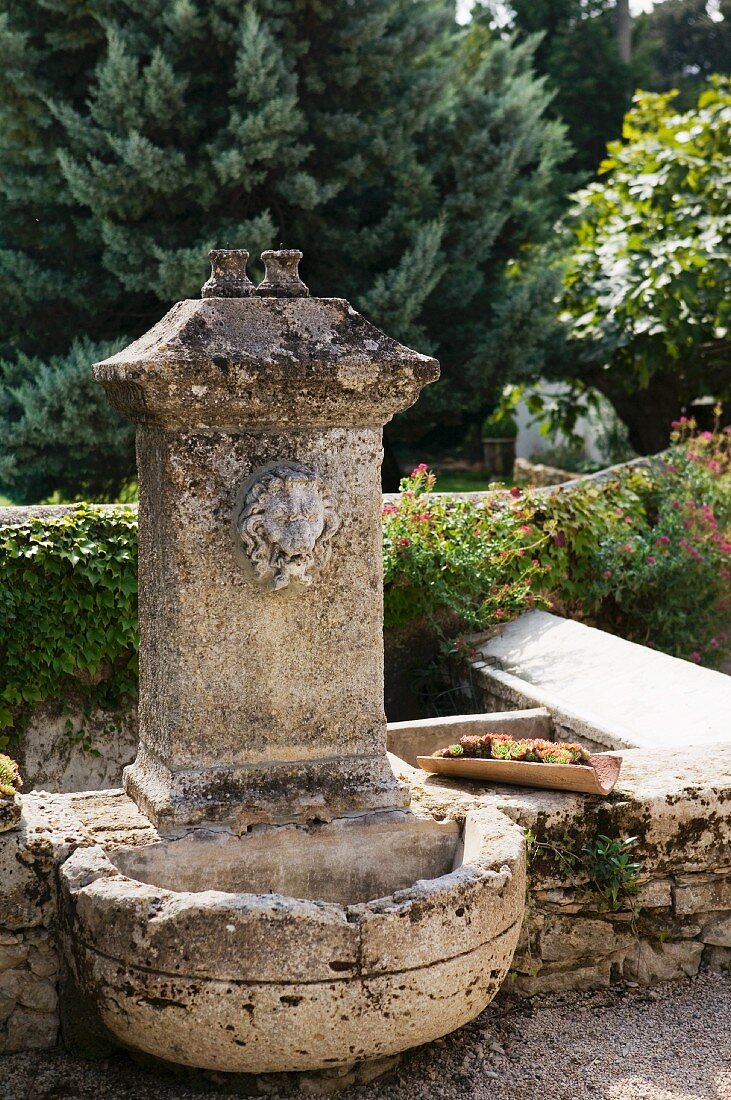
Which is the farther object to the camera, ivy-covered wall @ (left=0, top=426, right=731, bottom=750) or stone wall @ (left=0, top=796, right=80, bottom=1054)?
ivy-covered wall @ (left=0, top=426, right=731, bottom=750)

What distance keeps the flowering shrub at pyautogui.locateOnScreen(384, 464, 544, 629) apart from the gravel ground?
8.80ft

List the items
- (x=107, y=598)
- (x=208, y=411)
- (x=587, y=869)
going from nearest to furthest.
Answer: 1. (x=208, y=411)
2. (x=587, y=869)
3. (x=107, y=598)

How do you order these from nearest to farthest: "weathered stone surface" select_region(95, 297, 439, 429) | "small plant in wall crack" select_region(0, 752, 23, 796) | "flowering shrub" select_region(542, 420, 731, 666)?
1. "weathered stone surface" select_region(95, 297, 439, 429)
2. "small plant in wall crack" select_region(0, 752, 23, 796)
3. "flowering shrub" select_region(542, 420, 731, 666)

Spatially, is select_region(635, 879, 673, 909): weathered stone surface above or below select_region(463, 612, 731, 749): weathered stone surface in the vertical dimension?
below

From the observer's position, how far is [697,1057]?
10.8 feet

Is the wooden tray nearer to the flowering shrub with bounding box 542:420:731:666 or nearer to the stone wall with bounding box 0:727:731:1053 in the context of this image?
the stone wall with bounding box 0:727:731:1053

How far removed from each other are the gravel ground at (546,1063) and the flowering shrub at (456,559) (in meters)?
2.68

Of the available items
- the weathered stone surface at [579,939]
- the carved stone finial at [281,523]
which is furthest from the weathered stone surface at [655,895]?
the carved stone finial at [281,523]

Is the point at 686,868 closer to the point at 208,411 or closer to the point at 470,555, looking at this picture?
the point at 208,411

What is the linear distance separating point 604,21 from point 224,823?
18552mm

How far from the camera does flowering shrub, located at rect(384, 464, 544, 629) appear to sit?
19.8ft

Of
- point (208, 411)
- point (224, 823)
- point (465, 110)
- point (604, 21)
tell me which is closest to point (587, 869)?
point (224, 823)

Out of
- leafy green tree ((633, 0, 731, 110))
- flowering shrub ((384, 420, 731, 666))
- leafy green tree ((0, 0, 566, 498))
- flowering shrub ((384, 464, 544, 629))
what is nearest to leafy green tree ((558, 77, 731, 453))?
leafy green tree ((0, 0, 566, 498))

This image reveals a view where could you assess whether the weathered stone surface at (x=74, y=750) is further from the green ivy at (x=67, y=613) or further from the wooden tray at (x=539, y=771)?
the wooden tray at (x=539, y=771)
